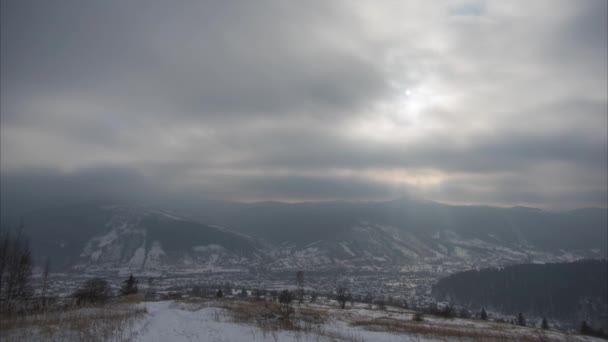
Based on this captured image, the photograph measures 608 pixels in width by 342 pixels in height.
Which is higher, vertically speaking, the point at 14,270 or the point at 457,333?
the point at 457,333

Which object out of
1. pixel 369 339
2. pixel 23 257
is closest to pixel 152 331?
pixel 369 339

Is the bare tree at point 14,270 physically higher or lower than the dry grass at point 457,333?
lower

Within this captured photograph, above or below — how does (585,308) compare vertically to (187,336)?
below

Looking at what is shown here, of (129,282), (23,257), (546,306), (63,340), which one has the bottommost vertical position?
(546,306)

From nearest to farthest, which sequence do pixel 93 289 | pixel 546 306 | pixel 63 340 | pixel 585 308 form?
1. pixel 63 340
2. pixel 93 289
3. pixel 585 308
4. pixel 546 306

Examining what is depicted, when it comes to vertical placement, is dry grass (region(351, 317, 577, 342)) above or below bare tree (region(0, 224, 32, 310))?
above

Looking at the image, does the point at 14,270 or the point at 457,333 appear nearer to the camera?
the point at 457,333

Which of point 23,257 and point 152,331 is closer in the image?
point 152,331

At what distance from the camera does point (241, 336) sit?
60.6 feet

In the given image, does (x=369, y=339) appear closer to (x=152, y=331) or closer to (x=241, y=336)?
(x=241, y=336)

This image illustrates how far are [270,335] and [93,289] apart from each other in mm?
74345

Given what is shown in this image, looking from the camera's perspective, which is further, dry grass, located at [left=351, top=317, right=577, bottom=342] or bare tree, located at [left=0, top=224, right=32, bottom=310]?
bare tree, located at [left=0, top=224, right=32, bottom=310]

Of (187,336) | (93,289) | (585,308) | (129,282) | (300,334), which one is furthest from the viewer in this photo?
(585,308)

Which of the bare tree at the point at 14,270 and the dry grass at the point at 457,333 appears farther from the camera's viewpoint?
the bare tree at the point at 14,270
